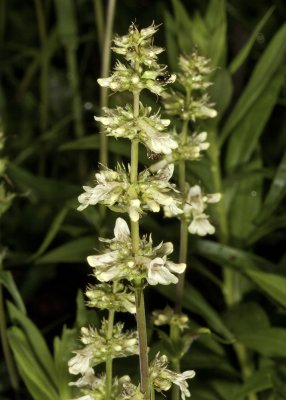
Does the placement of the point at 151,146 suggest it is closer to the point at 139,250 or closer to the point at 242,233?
the point at 139,250

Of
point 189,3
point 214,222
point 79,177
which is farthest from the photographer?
point 189,3

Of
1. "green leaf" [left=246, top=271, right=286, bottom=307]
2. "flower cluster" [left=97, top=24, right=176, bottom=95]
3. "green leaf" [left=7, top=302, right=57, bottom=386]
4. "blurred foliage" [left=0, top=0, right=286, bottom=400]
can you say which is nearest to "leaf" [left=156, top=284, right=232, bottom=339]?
"blurred foliage" [left=0, top=0, right=286, bottom=400]

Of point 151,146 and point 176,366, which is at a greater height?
point 151,146

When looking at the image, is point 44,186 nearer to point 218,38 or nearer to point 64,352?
point 218,38

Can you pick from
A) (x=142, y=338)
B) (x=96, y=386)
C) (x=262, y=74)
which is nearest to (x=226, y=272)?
(x=262, y=74)

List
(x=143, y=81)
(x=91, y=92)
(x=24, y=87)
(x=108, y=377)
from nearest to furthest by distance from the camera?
(x=143, y=81) < (x=108, y=377) < (x=24, y=87) < (x=91, y=92)

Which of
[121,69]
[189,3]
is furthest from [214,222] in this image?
[189,3]

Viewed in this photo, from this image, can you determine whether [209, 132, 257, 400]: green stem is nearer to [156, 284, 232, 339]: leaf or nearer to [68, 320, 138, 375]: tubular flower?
[156, 284, 232, 339]: leaf
